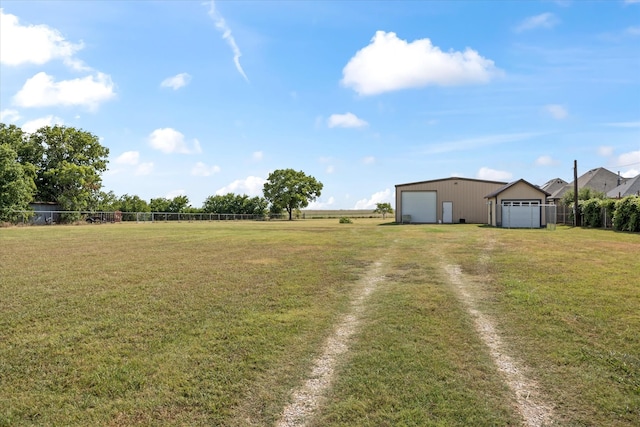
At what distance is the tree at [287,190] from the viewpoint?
67.3 meters

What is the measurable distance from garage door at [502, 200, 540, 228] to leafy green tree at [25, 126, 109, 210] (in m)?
40.4

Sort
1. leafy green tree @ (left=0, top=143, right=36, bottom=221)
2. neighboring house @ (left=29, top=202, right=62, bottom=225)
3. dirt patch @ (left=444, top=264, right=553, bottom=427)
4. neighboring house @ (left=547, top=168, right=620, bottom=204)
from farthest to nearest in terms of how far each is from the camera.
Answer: neighboring house @ (left=547, top=168, right=620, bottom=204), neighboring house @ (left=29, top=202, right=62, bottom=225), leafy green tree @ (left=0, top=143, right=36, bottom=221), dirt patch @ (left=444, top=264, right=553, bottom=427)

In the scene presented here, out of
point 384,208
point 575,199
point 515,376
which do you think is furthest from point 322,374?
point 384,208

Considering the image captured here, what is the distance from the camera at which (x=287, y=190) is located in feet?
222

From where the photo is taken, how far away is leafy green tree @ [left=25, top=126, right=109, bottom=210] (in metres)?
41.1

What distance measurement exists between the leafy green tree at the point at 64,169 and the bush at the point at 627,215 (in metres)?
45.7

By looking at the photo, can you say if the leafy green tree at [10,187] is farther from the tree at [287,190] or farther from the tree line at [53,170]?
the tree at [287,190]

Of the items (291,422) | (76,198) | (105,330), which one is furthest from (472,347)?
(76,198)

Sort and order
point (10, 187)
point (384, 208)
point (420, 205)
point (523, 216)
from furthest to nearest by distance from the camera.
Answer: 1. point (384, 208)
2. point (420, 205)
3. point (10, 187)
4. point (523, 216)

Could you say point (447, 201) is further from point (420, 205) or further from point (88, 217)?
point (88, 217)

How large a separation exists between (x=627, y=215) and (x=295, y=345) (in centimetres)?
2646

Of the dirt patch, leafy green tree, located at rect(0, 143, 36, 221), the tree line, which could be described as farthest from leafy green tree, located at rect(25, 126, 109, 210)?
the dirt patch

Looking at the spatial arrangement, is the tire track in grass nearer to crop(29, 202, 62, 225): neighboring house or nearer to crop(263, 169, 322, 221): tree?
crop(29, 202, 62, 225): neighboring house

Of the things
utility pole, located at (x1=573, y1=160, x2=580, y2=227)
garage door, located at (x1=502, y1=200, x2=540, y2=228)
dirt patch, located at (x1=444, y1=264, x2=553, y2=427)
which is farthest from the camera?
utility pole, located at (x1=573, y1=160, x2=580, y2=227)
